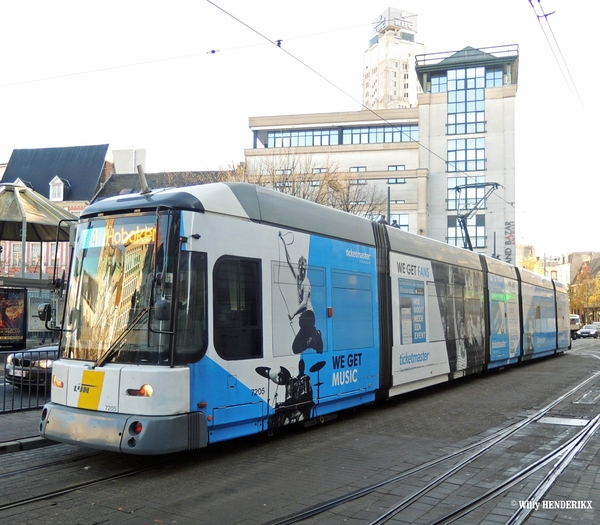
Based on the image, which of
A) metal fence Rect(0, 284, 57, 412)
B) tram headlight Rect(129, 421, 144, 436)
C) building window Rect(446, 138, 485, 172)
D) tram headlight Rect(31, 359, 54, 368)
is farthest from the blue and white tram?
building window Rect(446, 138, 485, 172)

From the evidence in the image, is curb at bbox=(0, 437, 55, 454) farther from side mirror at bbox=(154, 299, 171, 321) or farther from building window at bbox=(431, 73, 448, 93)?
building window at bbox=(431, 73, 448, 93)

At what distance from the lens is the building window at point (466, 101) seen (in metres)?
57.0

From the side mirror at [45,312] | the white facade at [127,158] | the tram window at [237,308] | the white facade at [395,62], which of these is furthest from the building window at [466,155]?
the white facade at [395,62]

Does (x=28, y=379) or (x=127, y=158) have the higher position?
(x=127, y=158)

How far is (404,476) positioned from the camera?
22.9ft

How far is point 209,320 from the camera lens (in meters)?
7.37

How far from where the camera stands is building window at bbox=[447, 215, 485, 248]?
5472 centimetres

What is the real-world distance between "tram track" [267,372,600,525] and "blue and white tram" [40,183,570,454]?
1907 mm

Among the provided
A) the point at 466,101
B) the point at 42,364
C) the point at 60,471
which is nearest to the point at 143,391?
the point at 60,471

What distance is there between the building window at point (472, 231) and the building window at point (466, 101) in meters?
8.05

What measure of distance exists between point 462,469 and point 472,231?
49575mm

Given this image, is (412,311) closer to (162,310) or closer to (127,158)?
(162,310)

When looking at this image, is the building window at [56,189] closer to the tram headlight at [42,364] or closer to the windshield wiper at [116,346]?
the tram headlight at [42,364]

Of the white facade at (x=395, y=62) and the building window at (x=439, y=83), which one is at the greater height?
the white facade at (x=395, y=62)
